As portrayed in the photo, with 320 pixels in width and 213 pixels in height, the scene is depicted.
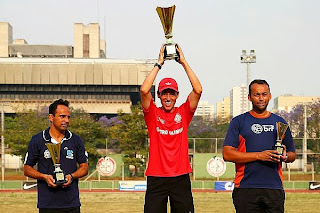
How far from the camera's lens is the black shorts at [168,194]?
7.80 metres

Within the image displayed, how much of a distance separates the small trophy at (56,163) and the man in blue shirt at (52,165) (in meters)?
0.14

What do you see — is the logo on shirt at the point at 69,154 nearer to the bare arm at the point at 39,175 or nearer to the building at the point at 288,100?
the bare arm at the point at 39,175

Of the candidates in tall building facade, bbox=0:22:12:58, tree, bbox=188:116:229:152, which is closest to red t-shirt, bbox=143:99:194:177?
tree, bbox=188:116:229:152

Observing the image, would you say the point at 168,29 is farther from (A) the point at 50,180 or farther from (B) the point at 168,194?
(A) the point at 50,180

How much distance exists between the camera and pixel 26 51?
11050cm

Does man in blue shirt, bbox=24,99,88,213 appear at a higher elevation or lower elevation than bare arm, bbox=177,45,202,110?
lower

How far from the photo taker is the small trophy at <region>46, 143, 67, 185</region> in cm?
745

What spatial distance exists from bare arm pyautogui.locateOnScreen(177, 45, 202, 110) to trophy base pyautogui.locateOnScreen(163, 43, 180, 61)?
0.26 ft

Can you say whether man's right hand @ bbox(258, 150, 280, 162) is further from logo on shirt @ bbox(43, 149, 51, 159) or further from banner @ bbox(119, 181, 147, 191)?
banner @ bbox(119, 181, 147, 191)

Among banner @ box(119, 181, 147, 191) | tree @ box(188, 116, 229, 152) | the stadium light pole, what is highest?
the stadium light pole

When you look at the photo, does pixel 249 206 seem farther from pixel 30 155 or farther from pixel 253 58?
pixel 253 58

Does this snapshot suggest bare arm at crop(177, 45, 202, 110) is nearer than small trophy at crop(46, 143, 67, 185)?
No

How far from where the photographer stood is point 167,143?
783 cm

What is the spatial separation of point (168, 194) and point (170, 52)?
198 centimetres
